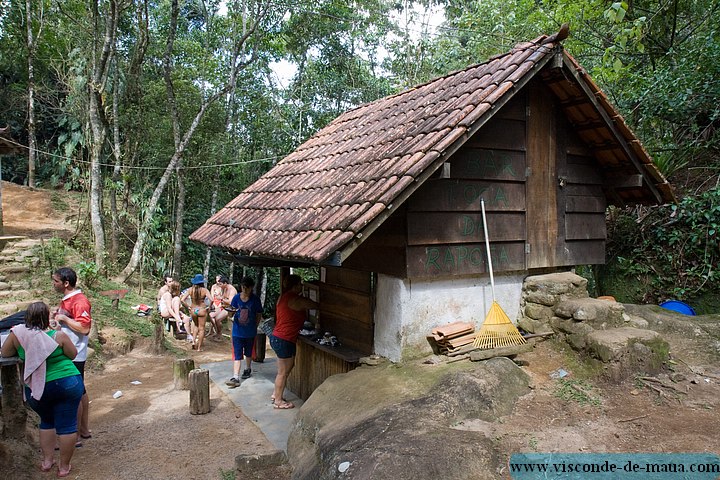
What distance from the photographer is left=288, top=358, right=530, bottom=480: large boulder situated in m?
3.53

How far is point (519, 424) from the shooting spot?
4184 mm

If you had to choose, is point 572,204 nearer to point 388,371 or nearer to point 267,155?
point 388,371

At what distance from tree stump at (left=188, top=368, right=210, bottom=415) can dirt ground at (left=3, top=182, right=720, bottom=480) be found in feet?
0.45

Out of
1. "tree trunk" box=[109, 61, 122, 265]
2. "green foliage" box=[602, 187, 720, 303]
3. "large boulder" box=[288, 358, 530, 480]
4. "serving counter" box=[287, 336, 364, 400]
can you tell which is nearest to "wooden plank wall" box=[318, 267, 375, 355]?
"serving counter" box=[287, 336, 364, 400]

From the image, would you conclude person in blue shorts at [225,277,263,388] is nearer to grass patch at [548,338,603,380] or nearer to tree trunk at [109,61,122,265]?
grass patch at [548,338,603,380]

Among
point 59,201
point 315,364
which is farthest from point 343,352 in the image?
point 59,201

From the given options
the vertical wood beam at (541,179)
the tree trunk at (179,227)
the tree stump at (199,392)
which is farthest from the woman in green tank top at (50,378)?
the tree trunk at (179,227)

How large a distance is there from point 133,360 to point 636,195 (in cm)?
966

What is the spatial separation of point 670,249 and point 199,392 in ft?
26.5

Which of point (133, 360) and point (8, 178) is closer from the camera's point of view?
point (133, 360)

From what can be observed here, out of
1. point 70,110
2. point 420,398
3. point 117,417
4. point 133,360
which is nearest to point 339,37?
point 70,110

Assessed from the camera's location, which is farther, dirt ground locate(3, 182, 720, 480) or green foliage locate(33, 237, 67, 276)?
green foliage locate(33, 237, 67, 276)

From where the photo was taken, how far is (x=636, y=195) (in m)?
6.71

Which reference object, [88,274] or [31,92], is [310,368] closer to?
[88,274]
